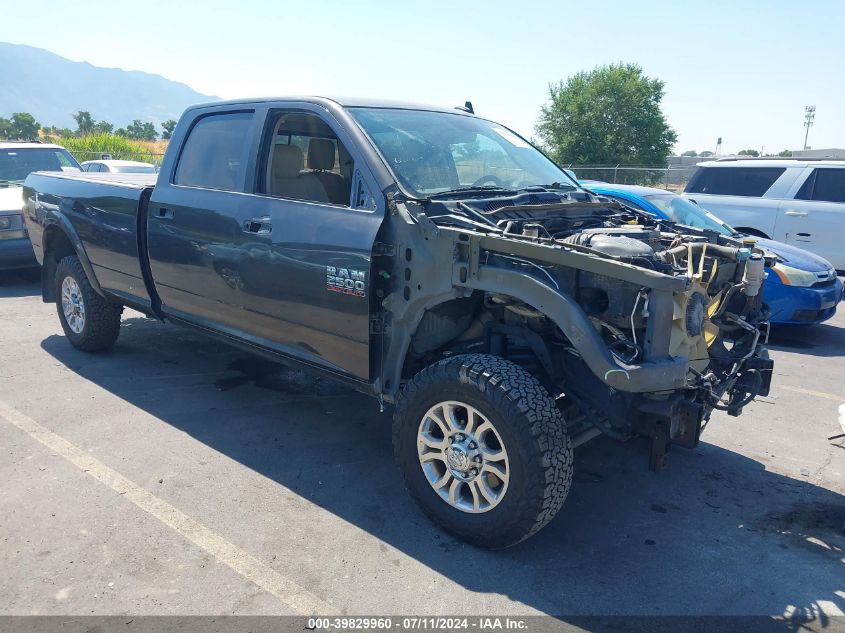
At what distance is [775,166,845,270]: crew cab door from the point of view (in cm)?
983

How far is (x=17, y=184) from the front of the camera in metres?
10.0

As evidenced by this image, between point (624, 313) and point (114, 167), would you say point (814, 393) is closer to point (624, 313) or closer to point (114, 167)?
point (624, 313)

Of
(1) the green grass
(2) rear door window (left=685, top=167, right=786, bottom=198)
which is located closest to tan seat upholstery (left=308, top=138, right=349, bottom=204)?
(2) rear door window (left=685, top=167, right=786, bottom=198)

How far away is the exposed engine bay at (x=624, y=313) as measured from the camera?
10.00 feet

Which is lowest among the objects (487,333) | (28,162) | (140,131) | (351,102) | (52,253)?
(52,253)

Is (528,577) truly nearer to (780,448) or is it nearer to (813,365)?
(780,448)

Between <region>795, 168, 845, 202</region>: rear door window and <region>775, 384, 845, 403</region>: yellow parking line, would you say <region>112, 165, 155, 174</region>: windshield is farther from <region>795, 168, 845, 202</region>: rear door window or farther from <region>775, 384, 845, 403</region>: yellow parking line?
<region>775, 384, 845, 403</region>: yellow parking line

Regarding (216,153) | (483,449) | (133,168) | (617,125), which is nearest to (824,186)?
(216,153)

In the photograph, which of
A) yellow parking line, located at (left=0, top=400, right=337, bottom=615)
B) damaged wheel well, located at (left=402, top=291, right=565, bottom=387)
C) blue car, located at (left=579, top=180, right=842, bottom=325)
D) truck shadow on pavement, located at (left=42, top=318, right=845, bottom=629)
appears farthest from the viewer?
blue car, located at (left=579, top=180, right=842, bottom=325)

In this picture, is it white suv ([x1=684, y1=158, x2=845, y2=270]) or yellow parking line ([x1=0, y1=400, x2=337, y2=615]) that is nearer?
yellow parking line ([x1=0, y1=400, x2=337, y2=615])

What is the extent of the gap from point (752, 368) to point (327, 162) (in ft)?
8.82

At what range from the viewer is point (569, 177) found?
4.96 m

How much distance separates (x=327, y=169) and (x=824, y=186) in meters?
8.56

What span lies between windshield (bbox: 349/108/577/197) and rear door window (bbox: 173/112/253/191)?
0.88m
